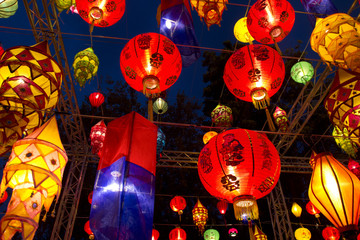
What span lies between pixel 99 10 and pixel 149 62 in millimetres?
871

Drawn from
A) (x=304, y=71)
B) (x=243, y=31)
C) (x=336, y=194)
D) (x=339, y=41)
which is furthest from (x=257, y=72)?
(x=304, y=71)

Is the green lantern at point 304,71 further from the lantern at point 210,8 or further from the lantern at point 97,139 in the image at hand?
the lantern at point 97,139

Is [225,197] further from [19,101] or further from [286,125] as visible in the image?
[286,125]

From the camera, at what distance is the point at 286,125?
5645 mm

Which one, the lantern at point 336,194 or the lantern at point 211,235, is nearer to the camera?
the lantern at point 336,194

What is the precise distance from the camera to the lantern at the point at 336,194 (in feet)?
6.40

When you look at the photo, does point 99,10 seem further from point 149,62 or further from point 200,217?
point 200,217

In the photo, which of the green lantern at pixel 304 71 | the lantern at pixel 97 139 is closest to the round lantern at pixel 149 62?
the lantern at pixel 97 139

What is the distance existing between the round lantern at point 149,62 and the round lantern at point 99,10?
0.52m

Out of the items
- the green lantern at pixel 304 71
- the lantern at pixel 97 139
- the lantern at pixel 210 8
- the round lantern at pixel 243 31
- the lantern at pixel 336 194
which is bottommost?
the lantern at pixel 336 194

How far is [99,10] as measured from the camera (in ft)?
9.40

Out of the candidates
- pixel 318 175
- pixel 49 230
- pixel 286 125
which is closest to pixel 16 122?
pixel 318 175

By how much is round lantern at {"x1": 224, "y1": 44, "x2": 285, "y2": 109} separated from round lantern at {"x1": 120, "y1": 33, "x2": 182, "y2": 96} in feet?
2.44

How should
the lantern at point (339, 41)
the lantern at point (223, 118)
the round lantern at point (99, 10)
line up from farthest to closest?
the lantern at point (223, 118) → the round lantern at point (99, 10) → the lantern at point (339, 41)
